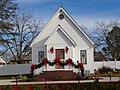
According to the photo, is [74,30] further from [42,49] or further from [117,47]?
[117,47]

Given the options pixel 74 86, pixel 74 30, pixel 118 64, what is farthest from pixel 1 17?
pixel 74 86

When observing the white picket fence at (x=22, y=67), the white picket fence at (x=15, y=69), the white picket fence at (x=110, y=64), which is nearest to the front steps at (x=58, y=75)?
the white picket fence at (x=22, y=67)

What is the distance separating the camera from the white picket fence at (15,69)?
4997 centimetres

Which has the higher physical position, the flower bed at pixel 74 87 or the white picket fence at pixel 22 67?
the white picket fence at pixel 22 67

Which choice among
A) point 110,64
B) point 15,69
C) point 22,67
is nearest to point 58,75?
point 110,64

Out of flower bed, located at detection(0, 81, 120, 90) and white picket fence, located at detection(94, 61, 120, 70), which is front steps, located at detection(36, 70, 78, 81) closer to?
flower bed, located at detection(0, 81, 120, 90)

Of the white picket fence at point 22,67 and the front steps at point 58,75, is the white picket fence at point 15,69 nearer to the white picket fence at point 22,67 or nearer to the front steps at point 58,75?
the white picket fence at point 22,67

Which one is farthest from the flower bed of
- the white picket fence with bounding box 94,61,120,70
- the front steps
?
the white picket fence with bounding box 94,61,120,70

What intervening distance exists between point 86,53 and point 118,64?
10610 millimetres

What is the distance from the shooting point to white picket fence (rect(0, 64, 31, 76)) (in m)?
50.0

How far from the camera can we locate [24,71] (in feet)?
164

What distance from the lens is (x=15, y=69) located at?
167 ft

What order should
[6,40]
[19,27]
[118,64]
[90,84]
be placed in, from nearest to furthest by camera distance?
[90,84], [118,64], [6,40], [19,27]

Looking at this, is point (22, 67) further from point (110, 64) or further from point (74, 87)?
point (74, 87)
